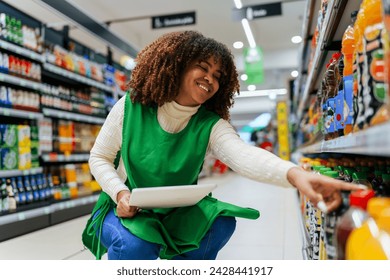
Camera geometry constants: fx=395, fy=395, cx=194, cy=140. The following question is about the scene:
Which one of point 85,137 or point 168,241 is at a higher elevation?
point 85,137

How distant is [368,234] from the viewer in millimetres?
776

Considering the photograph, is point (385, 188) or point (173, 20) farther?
point (173, 20)

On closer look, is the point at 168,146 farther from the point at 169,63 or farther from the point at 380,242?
the point at 380,242

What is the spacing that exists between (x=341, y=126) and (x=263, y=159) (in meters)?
0.34

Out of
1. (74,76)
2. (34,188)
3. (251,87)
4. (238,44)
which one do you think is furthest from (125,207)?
(251,87)

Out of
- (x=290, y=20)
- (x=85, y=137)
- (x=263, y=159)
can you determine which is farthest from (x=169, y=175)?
(x=290, y=20)

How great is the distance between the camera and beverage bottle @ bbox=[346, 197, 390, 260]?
30.5 inches

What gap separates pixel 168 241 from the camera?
4.92 feet

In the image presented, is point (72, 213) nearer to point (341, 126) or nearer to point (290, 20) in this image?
point (341, 126)

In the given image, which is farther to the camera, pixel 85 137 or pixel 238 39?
pixel 238 39

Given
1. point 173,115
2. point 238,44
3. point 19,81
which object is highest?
point 238,44

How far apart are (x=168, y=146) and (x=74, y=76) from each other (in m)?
2.90

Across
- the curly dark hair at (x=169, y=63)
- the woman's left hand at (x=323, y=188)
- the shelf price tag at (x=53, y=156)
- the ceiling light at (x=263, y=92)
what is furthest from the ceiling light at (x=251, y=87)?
the woman's left hand at (x=323, y=188)

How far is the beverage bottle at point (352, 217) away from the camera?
2.73ft
